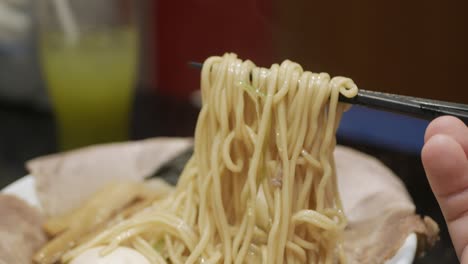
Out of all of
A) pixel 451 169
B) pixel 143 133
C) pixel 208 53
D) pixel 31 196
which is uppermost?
pixel 451 169

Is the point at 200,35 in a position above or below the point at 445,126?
below

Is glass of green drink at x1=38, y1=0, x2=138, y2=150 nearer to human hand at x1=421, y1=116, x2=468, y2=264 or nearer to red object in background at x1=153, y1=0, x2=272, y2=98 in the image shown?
red object in background at x1=153, y1=0, x2=272, y2=98

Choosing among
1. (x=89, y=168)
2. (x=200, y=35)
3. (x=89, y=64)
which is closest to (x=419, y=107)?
(x=89, y=168)

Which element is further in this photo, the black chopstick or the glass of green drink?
the glass of green drink

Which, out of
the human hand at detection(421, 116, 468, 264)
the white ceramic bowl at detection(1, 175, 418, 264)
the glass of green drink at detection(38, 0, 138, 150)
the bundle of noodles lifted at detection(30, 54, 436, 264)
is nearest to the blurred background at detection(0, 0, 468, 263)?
the glass of green drink at detection(38, 0, 138, 150)

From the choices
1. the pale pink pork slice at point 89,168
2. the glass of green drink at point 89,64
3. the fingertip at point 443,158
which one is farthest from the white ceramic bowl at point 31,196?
the glass of green drink at point 89,64

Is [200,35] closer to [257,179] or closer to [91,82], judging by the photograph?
[91,82]
